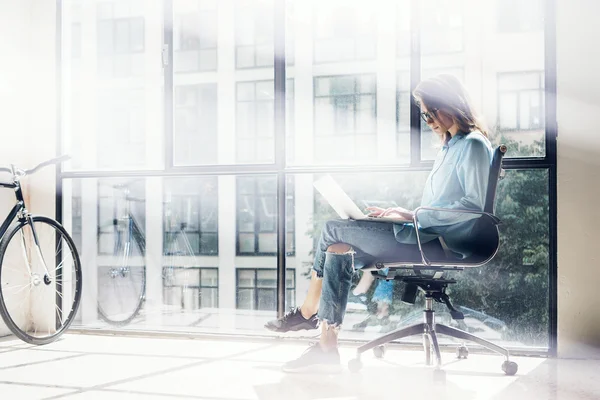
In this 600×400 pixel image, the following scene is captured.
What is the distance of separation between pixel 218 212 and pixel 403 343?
2.01 meters

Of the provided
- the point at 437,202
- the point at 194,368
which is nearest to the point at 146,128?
the point at 194,368

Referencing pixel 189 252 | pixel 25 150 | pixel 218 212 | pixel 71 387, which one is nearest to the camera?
pixel 71 387

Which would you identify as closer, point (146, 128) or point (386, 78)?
point (386, 78)

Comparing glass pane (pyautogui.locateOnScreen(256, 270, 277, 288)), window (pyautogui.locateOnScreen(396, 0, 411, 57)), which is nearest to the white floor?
glass pane (pyautogui.locateOnScreen(256, 270, 277, 288))

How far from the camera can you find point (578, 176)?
2.56 metres

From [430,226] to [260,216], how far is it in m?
1.95

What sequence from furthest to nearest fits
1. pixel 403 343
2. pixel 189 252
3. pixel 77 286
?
pixel 189 252 → pixel 77 286 → pixel 403 343

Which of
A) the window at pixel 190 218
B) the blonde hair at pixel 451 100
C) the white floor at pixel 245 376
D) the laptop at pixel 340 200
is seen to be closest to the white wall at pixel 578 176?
the white floor at pixel 245 376

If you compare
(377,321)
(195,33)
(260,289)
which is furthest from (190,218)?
(377,321)

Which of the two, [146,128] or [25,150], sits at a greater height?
[146,128]

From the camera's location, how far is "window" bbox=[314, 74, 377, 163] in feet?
10.7

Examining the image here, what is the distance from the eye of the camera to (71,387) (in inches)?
77.9

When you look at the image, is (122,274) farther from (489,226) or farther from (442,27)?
(442,27)

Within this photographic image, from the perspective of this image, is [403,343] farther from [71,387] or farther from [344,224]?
[71,387]
